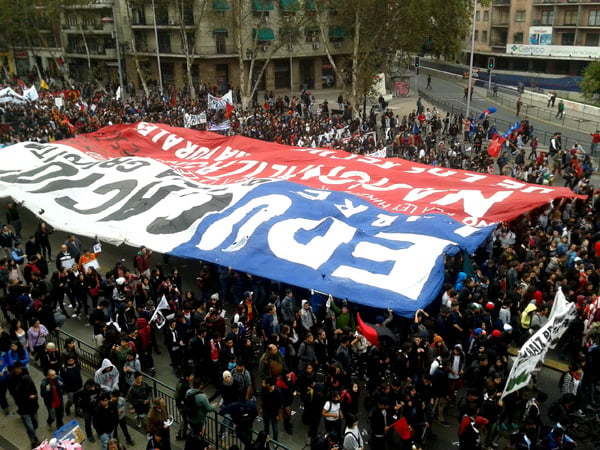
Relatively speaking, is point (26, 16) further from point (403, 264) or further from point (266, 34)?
point (403, 264)

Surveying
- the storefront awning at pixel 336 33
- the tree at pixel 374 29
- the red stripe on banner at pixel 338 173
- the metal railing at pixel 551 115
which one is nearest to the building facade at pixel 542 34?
the metal railing at pixel 551 115

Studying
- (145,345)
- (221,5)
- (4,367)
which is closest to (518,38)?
(221,5)

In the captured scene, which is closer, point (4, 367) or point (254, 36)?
point (4, 367)

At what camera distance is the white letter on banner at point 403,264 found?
12617mm

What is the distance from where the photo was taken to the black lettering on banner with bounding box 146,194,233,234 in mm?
15961

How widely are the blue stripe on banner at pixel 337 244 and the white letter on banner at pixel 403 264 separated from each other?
0.02m

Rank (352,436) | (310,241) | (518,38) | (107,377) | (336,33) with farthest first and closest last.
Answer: (518,38) < (336,33) < (310,241) < (107,377) < (352,436)

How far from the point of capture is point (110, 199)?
18047mm

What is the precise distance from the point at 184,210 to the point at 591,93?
119ft

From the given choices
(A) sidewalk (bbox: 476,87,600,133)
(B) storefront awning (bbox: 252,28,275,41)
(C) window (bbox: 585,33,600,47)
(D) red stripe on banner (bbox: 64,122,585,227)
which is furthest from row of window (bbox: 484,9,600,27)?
(D) red stripe on banner (bbox: 64,122,585,227)

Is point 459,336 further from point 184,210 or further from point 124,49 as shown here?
point 124,49

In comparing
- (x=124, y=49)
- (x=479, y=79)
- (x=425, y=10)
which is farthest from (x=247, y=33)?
(x=479, y=79)

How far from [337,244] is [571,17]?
186 ft

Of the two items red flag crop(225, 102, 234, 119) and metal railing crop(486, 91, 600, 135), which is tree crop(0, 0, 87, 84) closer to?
red flag crop(225, 102, 234, 119)
